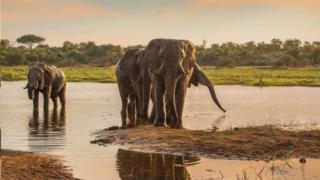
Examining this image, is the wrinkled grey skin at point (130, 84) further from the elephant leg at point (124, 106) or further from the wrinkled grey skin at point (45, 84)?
the wrinkled grey skin at point (45, 84)

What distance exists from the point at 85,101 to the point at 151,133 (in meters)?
14.6

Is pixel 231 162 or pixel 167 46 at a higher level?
pixel 167 46

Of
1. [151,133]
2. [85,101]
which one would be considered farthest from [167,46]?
[85,101]

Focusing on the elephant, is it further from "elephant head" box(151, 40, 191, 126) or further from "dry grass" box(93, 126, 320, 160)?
"dry grass" box(93, 126, 320, 160)

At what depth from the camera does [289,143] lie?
14016 mm

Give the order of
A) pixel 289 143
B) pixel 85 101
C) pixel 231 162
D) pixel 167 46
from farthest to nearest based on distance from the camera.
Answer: pixel 85 101, pixel 167 46, pixel 289 143, pixel 231 162

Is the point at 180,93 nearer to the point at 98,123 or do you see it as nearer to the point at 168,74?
the point at 168,74

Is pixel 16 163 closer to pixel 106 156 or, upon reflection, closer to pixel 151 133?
pixel 106 156

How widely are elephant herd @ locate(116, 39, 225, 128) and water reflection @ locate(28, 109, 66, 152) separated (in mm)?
2003

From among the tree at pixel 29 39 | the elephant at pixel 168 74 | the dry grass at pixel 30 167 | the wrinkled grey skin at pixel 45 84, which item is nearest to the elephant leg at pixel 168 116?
the elephant at pixel 168 74

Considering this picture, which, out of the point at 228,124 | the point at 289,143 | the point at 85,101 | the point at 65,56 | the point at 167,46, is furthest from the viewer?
the point at 65,56

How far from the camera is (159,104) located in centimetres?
1700

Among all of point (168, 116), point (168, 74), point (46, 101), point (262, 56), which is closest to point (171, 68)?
point (168, 74)

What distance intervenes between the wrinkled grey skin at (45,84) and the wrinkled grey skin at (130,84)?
4180 millimetres
